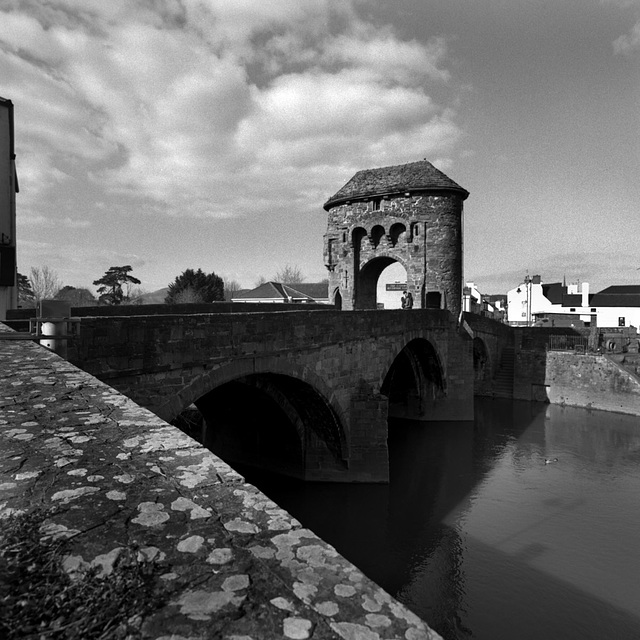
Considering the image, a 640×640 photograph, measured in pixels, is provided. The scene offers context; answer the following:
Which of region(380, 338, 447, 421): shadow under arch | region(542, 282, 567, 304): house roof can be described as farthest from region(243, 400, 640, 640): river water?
region(542, 282, 567, 304): house roof

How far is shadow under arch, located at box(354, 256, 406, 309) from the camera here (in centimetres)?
2547

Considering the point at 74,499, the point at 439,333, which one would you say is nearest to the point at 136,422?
the point at 74,499

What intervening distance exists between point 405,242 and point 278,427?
1224 centimetres

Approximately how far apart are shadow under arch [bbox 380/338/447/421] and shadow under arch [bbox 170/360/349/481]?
29.6ft

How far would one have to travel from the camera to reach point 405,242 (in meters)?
24.0

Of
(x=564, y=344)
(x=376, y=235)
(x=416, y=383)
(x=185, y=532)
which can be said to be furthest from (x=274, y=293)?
(x=185, y=532)

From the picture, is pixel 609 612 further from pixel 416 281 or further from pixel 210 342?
pixel 416 281

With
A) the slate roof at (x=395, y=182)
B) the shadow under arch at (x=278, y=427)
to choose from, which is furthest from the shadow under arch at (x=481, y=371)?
the shadow under arch at (x=278, y=427)

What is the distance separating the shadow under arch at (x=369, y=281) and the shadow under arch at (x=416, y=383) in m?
3.67

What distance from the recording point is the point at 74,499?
208 cm

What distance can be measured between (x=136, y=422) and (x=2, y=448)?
2.51ft

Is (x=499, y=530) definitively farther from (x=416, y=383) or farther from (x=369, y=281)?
(x=369, y=281)

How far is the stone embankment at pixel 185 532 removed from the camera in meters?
1.44

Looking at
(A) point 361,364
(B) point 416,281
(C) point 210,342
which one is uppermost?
(B) point 416,281
